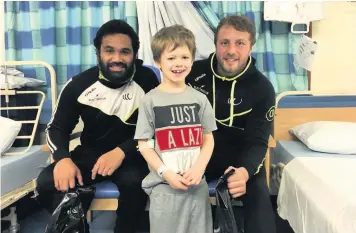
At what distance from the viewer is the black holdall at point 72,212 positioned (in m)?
1.46

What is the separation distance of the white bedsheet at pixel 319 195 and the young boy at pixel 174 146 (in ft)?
1.29

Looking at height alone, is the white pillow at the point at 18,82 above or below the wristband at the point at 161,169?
above

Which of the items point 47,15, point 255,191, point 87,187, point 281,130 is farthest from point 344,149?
point 47,15

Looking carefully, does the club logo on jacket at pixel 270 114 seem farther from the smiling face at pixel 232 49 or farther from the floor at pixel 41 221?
the floor at pixel 41 221

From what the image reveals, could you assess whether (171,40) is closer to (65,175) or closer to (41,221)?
(65,175)

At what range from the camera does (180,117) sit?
4.49 ft

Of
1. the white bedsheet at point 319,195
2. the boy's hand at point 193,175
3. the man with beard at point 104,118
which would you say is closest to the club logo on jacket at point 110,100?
the man with beard at point 104,118

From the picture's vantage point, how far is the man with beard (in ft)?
5.20

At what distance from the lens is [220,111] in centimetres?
173

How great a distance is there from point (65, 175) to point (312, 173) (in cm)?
107

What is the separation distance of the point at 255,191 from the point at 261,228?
0.15m

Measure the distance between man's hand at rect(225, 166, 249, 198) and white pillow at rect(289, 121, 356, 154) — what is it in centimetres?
73

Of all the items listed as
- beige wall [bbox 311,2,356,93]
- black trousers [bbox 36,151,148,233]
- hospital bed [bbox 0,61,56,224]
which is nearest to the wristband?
black trousers [bbox 36,151,148,233]

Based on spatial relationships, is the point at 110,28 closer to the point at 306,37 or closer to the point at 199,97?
the point at 199,97
